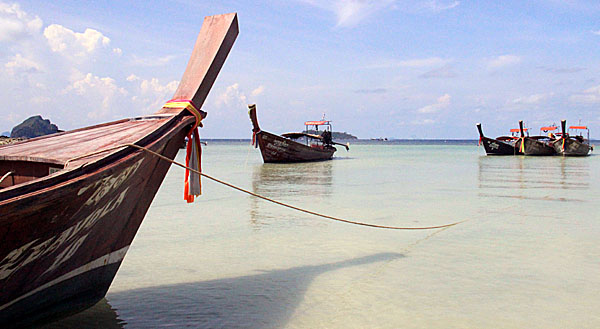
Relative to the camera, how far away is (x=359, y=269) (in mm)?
5520

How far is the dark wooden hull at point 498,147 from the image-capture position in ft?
123

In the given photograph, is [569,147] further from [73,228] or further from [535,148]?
[73,228]

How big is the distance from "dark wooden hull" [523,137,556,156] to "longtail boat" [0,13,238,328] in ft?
118

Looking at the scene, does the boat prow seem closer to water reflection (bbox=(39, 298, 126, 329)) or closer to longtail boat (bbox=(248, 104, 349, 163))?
longtail boat (bbox=(248, 104, 349, 163))

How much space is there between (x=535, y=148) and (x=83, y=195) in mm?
38288

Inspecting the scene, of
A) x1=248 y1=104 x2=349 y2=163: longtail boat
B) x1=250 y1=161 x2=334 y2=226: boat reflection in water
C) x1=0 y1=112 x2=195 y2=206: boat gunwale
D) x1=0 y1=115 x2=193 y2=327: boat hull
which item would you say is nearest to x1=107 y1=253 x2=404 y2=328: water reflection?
x1=0 y1=115 x2=193 y2=327: boat hull

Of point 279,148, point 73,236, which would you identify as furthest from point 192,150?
point 279,148

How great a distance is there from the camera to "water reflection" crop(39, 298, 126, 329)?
375 cm

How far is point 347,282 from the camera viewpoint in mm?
5043

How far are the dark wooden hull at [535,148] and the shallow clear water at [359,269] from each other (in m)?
28.3

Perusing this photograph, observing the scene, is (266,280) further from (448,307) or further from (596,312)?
(596,312)

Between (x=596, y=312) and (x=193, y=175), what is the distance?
364 cm

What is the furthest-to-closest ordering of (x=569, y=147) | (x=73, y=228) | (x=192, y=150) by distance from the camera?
(x=569, y=147) → (x=192, y=150) → (x=73, y=228)

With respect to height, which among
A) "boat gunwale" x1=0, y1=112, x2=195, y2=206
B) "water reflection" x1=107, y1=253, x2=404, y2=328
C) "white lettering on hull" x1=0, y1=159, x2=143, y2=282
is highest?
"boat gunwale" x1=0, y1=112, x2=195, y2=206
